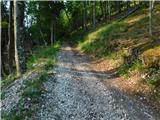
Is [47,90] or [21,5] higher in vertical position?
[21,5]

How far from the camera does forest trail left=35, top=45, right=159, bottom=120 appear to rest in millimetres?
12023

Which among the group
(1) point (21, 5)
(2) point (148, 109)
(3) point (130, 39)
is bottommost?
(2) point (148, 109)

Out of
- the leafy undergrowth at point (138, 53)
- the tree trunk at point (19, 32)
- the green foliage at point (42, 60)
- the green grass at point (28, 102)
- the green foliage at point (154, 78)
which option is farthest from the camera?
the green foliage at point (42, 60)

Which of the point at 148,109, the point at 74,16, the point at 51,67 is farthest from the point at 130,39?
the point at 74,16

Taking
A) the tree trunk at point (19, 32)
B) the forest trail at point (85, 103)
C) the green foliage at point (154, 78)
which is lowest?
the forest trail at point (85, 103)

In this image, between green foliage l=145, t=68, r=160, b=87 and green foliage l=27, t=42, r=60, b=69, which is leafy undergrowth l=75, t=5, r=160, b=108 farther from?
green foliage l=27, t=42, r=60, b=69

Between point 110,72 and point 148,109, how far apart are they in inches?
283

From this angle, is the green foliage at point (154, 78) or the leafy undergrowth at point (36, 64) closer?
the green foliage at point (154, 78)

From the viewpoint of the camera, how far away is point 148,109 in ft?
44.8

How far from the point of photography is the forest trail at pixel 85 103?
12.0 metres

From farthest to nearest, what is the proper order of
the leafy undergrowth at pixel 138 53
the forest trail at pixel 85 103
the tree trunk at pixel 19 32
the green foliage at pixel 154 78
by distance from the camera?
the tree trunk at pixel 19 32 → the leafy undergrowth at pixel 138 53 → the green foliage at pixel 154 78 → the forest trail at pixel 85 103

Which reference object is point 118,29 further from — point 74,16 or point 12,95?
point 74,16

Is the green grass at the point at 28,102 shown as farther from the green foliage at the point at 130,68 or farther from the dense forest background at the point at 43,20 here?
the green foliage at the point at 130,68

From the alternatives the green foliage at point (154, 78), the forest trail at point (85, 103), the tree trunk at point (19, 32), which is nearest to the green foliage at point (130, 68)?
the green foliage at point (154, 78)
